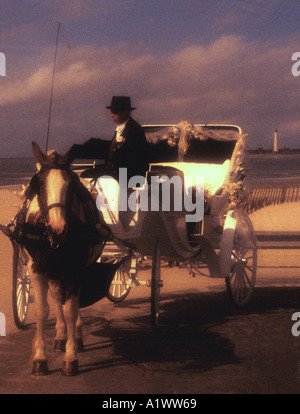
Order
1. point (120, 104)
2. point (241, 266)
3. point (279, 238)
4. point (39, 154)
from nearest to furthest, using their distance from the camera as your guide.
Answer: point (39, 154) < point (120, 104) < point (241, 266) < point (279, 238)

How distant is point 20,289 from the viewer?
8.27 metres

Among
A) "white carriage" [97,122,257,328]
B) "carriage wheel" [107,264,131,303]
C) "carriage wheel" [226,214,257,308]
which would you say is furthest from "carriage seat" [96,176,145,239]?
"carriage wheel" [226,214,257,308]

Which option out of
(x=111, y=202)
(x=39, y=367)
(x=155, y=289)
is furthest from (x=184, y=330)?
(x=39, y=367)

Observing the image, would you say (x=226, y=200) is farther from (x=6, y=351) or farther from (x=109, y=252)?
(x=6, y=351)

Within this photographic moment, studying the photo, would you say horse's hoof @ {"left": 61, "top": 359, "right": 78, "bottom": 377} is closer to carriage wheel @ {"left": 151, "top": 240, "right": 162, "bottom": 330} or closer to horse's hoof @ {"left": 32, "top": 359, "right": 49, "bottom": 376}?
horse's hoof @ {"left": 32, "top": 359, "right": 49, "bottom": 376}

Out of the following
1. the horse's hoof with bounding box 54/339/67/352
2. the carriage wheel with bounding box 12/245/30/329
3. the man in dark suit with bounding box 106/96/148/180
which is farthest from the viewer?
the carriage wheel with bounding box 12/245/30/329

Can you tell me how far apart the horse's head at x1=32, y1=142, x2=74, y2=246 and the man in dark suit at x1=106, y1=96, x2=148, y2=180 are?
1726 mm

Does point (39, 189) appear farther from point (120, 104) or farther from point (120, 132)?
point (120, 104)

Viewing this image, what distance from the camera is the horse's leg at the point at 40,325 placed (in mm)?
6406

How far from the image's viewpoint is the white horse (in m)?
5.87

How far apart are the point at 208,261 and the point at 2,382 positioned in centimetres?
375

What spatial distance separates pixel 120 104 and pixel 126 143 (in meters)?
0.46

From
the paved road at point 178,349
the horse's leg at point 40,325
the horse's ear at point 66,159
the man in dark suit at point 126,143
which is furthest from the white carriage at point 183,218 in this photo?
the horse's ear at point 66,159
